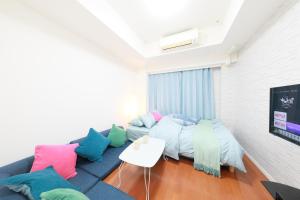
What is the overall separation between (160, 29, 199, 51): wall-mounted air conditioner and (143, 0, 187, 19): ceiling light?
507 millimetres

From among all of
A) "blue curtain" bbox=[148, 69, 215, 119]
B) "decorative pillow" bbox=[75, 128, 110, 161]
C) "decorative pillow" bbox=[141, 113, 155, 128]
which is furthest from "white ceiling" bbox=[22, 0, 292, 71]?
"decorative pillow" bbox=[75, 128, 110, 161]

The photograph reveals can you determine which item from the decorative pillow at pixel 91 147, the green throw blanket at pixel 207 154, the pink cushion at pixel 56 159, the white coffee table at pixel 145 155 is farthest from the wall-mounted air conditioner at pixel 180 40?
the pink cushion at pixel 56 159

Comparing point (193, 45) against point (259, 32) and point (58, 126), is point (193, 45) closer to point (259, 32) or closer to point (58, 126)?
point (259, 32)

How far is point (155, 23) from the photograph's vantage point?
2.37 metres

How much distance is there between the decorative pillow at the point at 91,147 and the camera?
1546mm

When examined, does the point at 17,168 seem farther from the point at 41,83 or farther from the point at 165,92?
the point at 165,92

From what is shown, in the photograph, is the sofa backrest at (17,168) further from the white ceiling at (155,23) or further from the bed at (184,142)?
the white ceiling at (155,23)

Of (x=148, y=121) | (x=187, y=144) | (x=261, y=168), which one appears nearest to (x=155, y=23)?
(x=148, y=121)

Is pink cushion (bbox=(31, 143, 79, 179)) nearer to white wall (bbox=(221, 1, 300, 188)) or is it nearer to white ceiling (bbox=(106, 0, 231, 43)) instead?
white ceiling (bbox=(106, 0, 231, 43))

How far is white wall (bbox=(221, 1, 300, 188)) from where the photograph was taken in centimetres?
125

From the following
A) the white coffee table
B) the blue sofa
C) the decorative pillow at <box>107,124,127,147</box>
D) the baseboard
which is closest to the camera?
the blue sofa

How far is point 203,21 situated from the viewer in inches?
91.6

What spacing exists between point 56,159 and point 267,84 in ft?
9.85

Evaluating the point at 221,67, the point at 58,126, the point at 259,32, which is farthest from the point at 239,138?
the point at 58,126
